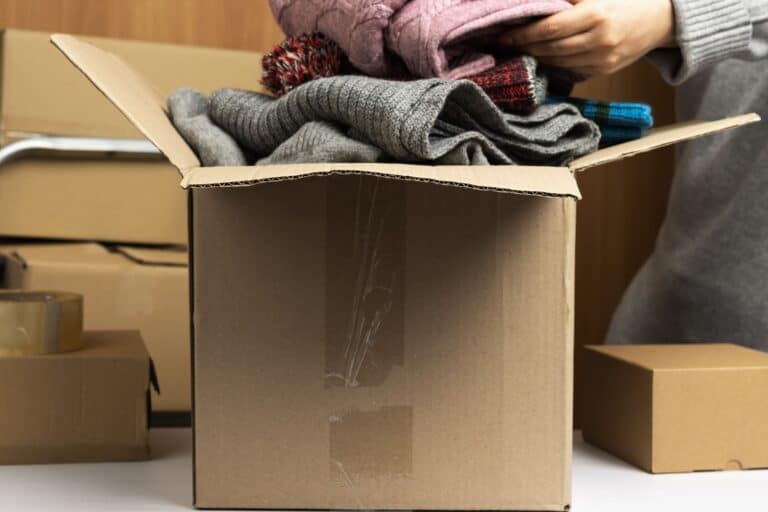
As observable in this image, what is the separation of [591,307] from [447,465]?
1.07m

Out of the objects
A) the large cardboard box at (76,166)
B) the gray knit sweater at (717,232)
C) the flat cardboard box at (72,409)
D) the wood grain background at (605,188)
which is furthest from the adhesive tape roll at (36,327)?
the wood grain background at (605,188)

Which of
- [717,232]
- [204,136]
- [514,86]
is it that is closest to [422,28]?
[514,86]

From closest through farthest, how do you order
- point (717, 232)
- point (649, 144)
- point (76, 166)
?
1. point (649, 144)
2. point (717, 232)
3. point (76, 166)

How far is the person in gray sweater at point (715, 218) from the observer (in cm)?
84

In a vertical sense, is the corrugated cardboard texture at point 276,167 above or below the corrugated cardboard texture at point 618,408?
above

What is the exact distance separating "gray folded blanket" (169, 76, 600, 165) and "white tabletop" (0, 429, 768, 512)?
Result: 10.0 inches

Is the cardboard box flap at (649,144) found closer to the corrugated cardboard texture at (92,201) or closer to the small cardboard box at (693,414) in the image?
the small cardboard box at (693,414)

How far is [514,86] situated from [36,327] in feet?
1.44

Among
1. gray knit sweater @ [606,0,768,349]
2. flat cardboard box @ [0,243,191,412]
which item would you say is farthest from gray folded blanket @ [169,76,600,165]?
flat cardboard box @ [0,243,191,412]

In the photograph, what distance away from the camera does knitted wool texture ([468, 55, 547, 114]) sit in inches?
28.4

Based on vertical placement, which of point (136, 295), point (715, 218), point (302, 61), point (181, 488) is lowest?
point (181, 488)

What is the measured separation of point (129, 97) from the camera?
666 millimetres

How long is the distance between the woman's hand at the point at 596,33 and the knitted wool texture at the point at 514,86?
0.03m

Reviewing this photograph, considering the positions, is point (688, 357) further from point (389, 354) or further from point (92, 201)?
point (92, 201)
